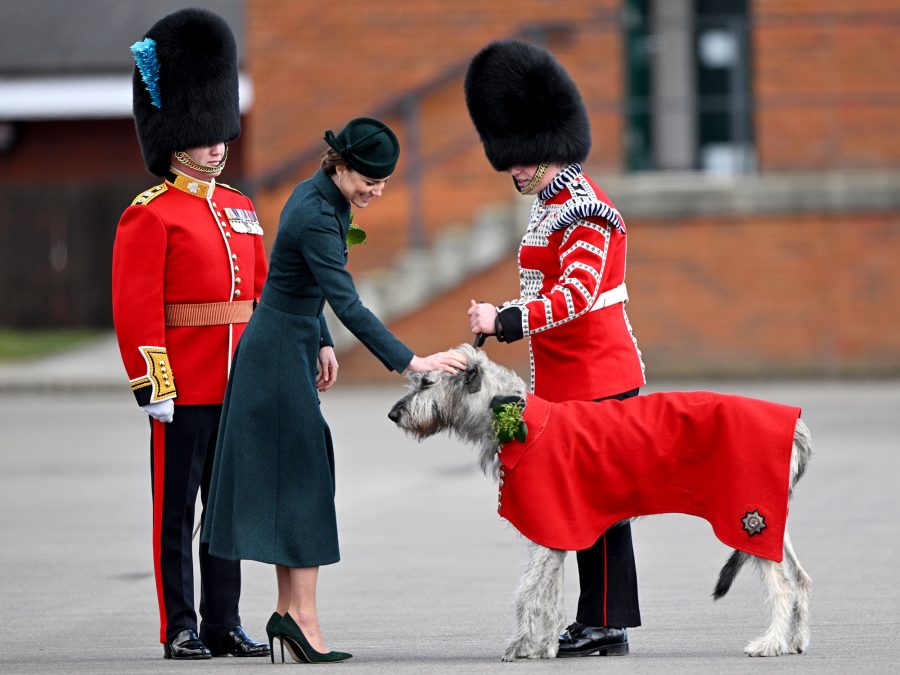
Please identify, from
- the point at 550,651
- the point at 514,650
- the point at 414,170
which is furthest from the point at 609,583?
the point at 414,170

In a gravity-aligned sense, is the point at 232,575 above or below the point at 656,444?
below

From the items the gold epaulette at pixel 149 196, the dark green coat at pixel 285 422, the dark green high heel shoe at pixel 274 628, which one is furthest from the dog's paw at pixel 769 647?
the gold epaulette at pixel 149 196

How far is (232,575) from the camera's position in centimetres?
702

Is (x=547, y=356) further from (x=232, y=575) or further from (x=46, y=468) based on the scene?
(x=46, y=468)

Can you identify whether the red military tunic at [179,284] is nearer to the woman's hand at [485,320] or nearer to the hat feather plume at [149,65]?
the hat feather plume at [149,65]

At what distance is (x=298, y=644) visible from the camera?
6578 millimetres

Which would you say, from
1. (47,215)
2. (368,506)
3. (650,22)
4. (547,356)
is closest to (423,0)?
(650,22)

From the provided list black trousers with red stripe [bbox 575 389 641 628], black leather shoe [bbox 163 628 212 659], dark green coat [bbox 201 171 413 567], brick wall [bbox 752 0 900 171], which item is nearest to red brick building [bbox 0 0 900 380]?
brick wall [bbox 752 0 900 171]

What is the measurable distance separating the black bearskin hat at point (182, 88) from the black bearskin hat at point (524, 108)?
110 cm

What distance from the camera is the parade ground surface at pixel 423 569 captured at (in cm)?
677

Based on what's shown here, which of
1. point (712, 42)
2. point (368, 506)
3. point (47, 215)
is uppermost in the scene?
point (712, 42)

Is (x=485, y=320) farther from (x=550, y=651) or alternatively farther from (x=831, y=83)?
(x=831, y=83)

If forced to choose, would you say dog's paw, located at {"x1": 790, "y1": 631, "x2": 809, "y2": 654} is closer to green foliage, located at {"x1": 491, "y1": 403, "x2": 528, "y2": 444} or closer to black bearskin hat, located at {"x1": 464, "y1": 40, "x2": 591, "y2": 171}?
green foliage, located at {"x1": 491, "y1": 403, "x2": 528, "y2": 444}

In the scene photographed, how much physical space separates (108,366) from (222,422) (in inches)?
573
